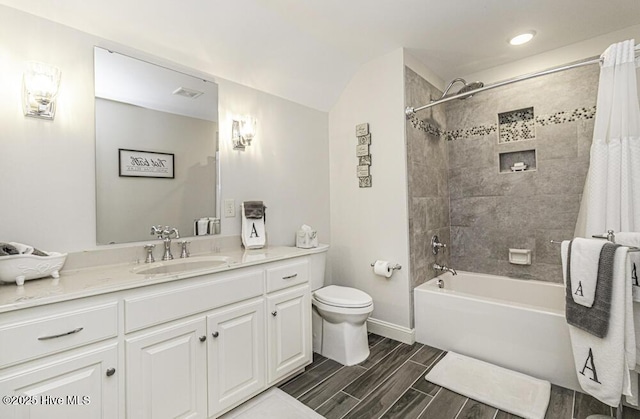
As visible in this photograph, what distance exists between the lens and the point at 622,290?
138 centimetres

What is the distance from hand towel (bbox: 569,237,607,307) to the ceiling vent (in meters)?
2.45

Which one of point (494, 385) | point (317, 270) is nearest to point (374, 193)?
point (317, 270)

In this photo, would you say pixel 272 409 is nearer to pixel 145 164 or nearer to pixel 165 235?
pixel 165 235

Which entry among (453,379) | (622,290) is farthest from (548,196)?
(453,379)

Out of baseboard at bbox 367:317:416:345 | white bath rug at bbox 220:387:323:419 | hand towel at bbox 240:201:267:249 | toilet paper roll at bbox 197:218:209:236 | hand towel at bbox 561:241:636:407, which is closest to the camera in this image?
hand towel at bbox 561:241:636:407

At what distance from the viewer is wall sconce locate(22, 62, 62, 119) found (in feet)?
4.71

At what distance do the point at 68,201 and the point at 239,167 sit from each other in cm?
106

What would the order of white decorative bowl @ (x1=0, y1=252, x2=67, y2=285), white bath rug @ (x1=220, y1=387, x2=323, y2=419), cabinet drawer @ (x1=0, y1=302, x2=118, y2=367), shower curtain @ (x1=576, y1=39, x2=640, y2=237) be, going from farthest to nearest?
white bath rug @ (x1=220, y1=387, x2=323, y2=419), shower curtain @ (x1=576, y1=39, x2=640, y2=237), white decorative bowl @ (x1=0, y1=252, x2=67, y2=285), cabinet drawer @ (x1=0, y1=302, x2=118, y2=367)

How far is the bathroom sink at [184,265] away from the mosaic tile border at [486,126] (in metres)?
1.94

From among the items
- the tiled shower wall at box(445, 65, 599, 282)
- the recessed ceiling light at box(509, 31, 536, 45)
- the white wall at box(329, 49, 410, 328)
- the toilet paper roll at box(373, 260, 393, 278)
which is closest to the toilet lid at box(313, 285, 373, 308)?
the toilet paper roll at box(373, 260, 393, 278)

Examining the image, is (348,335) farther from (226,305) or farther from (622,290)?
(622,290)

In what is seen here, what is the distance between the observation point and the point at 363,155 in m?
2.77

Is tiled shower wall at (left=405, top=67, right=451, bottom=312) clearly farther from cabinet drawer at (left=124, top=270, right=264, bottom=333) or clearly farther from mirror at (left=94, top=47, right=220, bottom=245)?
mirror at (left=94, top=47, right=220, bottom=245)

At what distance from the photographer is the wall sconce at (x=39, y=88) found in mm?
1436
